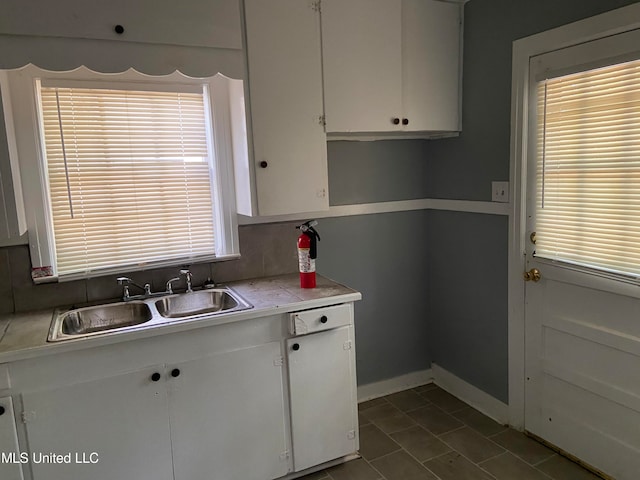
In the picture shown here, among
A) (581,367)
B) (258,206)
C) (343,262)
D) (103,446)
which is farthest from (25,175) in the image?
(581,367)

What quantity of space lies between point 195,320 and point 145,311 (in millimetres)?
489

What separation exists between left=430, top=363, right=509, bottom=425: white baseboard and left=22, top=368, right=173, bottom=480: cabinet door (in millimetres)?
1845

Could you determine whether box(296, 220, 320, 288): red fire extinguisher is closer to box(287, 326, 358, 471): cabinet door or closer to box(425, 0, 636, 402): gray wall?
box(287, 326, 358, 471): cabinet door

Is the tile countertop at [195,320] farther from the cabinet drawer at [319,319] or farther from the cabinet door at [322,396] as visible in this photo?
the cabinet door at [322,396]

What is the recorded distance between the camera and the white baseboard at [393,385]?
10.1 ft

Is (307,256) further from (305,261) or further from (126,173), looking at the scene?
(126,173)

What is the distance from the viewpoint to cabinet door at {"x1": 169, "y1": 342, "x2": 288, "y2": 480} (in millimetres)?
2002

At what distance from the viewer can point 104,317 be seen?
2295 mm

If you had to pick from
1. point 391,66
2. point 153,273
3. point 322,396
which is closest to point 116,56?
point 153,273

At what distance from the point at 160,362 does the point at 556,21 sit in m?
2.34

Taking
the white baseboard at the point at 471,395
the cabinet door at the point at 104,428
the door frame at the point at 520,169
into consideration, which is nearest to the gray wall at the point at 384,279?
the white baseboard at the point at 471,395

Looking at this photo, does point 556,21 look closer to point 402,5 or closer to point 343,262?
point 402,5

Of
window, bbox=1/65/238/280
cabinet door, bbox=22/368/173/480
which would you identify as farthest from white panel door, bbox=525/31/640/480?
cabinet door, bbox=22/368/173/480

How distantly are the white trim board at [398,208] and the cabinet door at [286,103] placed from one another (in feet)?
1.04
